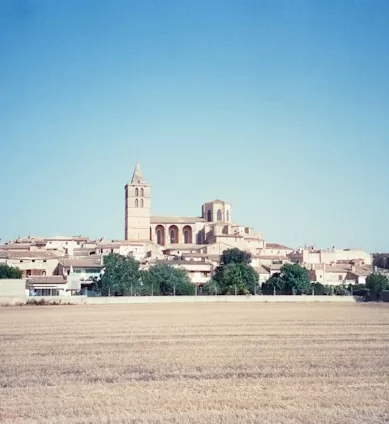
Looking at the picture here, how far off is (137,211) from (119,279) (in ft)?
237

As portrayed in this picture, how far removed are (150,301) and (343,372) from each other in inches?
2368

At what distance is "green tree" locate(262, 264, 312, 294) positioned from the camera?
307 ft

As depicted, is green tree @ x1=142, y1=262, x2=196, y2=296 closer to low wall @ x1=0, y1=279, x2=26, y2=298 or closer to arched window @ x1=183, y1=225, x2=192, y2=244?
low wall @ x1=0, y1=279, x2=26, y2=298

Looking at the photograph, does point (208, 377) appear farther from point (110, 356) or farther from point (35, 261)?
point (35, 261)

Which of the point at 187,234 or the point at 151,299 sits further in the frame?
the point at 187,234

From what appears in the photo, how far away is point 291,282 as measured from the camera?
9388 centimetres

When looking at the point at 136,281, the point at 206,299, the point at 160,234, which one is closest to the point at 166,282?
the point at 136,281

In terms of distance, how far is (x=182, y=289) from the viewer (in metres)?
91.9

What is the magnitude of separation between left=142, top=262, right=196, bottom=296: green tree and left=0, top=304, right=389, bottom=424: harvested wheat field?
63181 mm

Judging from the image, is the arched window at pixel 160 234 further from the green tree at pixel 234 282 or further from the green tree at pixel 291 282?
the green tree at pixel 291 282

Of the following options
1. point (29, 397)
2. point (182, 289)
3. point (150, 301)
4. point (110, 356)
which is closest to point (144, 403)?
point (29, 397)

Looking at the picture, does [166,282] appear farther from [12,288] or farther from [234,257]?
[234,257]

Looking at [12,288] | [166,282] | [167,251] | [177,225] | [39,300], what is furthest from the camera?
[177,225]

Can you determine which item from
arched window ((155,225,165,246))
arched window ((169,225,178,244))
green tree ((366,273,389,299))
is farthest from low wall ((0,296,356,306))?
arched window ((155,225,165,246))
